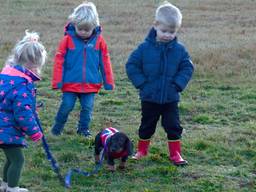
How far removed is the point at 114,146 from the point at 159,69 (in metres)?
0.99

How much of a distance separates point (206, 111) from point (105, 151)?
3333mm

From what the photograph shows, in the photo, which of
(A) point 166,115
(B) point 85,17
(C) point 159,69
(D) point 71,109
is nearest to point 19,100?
(C) point 159,69

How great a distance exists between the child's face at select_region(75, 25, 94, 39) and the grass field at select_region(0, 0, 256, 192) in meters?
1.27

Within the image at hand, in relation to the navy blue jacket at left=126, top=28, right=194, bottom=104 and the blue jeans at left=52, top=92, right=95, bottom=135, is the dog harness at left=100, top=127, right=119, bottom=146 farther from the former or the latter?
the blue jeans at left=52, top=92, right=95, bottom=135

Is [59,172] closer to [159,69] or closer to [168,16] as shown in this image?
[159,69]

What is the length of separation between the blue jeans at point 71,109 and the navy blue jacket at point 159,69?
1.39 meters

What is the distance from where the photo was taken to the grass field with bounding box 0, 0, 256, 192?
656cm

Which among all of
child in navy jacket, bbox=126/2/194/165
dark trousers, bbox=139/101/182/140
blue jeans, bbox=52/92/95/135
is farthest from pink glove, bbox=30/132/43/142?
blue jeans, bbox=52/92/95/135

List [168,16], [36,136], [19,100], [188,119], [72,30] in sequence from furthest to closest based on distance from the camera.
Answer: [188,119]
[72,30]
[168,16]
[36,136]
[19,100]

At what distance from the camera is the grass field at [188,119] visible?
6.56 meters

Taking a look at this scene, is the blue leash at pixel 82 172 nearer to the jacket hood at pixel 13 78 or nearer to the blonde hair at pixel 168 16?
the jacket hood at pixel 13 78

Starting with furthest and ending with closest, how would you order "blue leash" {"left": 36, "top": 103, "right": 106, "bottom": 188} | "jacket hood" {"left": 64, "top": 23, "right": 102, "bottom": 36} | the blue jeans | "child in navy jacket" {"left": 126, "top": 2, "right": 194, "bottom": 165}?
the blue jeans
"jacket hood" {"left": 64, "top": 23, "right": 102, "bottom": 36}
"child in navy jacket" {"left": 126, "top": 2, "right": 194, "bottom": 165}
"blue leash" {"left": 36, "top": 103, "right": 106, "bottom": 188}

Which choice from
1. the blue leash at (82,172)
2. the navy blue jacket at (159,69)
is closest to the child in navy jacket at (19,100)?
the blue leash at (82,172)

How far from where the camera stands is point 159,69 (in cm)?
691
